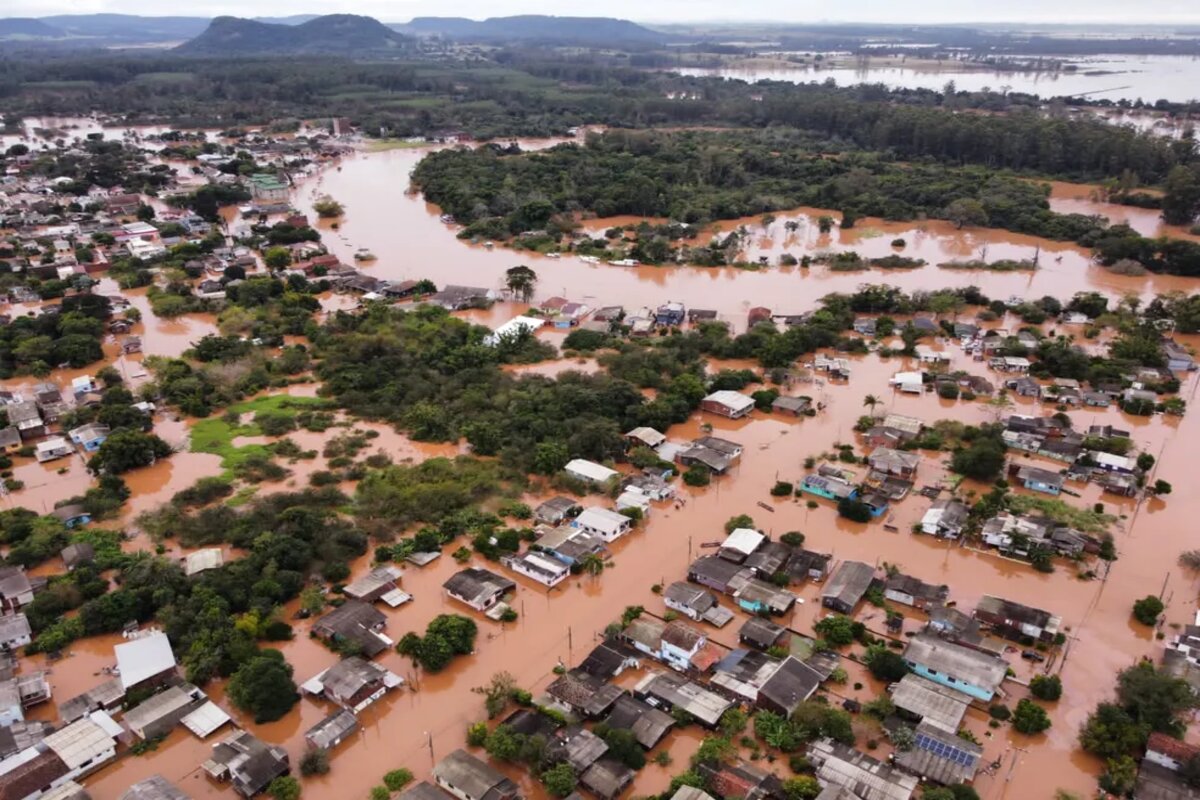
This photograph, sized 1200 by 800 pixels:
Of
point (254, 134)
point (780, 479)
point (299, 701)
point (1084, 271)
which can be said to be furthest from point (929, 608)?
point (254, 134)

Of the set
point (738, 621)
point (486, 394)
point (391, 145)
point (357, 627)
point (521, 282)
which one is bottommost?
point (738, 621)

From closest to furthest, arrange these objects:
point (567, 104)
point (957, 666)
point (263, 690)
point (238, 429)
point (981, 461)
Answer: point (263, 690) < point (957, 666) < point (981, 461) < point (238, 429) < point (567, 104)

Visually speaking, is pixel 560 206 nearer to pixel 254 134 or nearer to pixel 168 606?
pixel 168 606

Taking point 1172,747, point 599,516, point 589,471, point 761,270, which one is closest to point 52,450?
point 589,471

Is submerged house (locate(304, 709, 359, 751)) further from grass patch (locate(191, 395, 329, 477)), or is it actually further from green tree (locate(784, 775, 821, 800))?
grass patch (locate(191, 395, 329, 477))

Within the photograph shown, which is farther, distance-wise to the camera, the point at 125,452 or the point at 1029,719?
the point at 125,452

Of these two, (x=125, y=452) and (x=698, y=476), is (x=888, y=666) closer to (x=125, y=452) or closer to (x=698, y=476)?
(x=698, y=476)
